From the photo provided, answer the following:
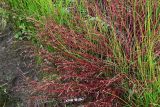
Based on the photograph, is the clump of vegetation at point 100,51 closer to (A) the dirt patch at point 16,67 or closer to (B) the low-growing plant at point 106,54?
(B) the low-growing plant at point 106,54

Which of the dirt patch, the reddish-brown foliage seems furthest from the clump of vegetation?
the dirt patch

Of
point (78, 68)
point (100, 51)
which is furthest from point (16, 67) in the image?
point (100, 51)

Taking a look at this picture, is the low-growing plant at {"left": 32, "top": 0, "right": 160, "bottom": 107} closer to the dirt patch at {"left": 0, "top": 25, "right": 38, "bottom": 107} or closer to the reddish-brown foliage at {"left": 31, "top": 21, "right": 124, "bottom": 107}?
the reddish-brown foliage at {"left": 31, "top": 21, "right": 124, "bottom": 107}

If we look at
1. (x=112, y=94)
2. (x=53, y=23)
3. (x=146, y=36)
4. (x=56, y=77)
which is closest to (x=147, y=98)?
(x=112, y=94)

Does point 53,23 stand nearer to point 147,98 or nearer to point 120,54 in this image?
point 120,54

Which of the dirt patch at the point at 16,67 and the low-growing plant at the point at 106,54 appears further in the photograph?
the dirt patch at the point at 16,67

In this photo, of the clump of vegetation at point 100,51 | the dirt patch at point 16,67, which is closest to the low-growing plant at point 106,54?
the clump of vegetation at point 100,51

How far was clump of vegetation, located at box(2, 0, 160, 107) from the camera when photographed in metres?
2.29

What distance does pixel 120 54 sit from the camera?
7.79 ft

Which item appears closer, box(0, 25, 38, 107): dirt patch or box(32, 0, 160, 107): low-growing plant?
box(32, 0, 160, 107): low-growing plant

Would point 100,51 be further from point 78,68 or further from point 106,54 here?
point 78,68

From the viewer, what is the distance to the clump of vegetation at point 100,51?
2293 millimetres

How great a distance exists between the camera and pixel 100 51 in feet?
8.29

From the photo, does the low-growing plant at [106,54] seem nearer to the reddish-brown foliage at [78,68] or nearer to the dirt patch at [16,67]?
the reddish-brown foliage at [78,68]
